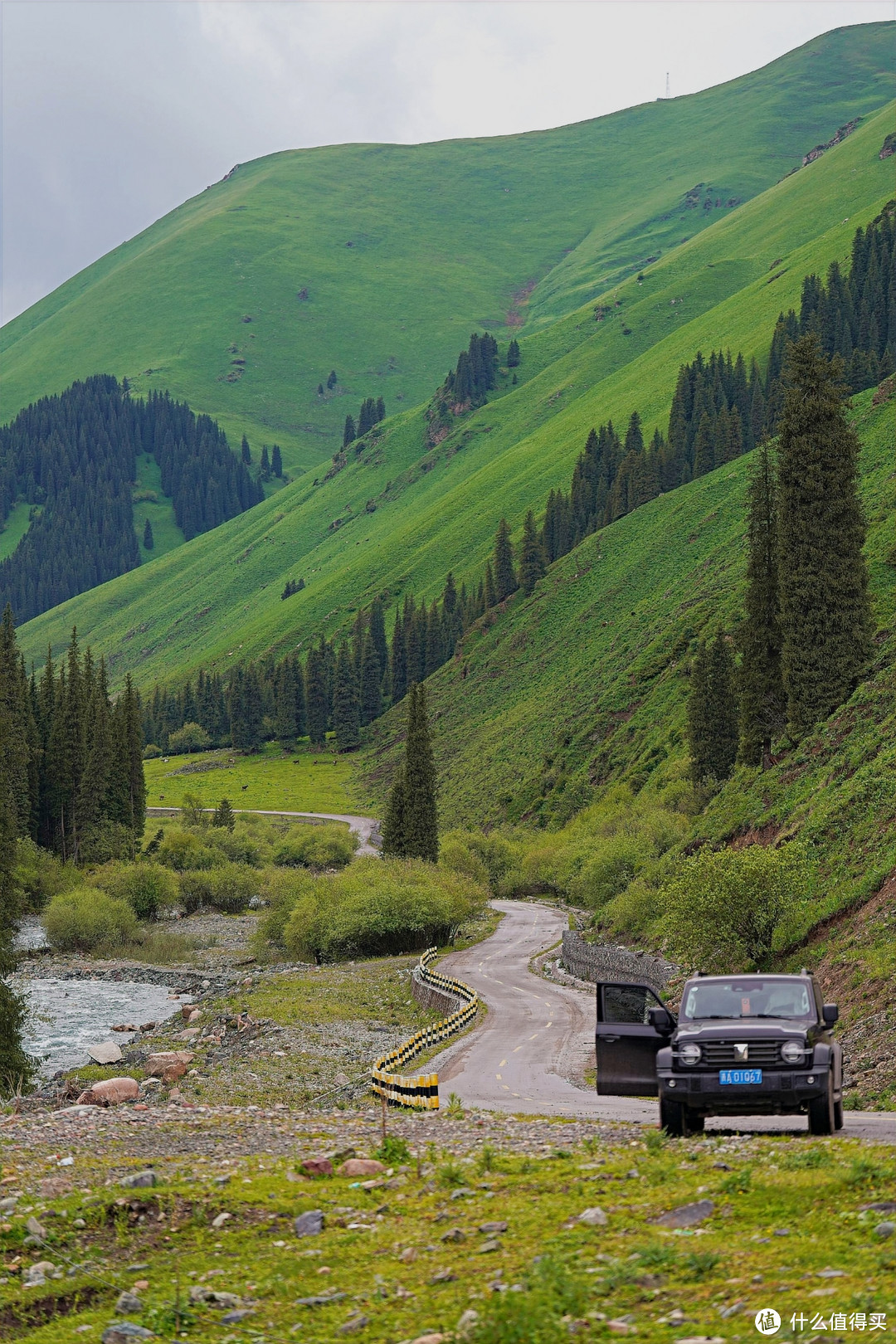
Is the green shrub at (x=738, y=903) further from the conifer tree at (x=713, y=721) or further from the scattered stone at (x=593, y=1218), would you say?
the conifer tree at (x=713, y=721)

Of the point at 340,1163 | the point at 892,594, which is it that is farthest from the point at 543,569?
the point at 340,1163

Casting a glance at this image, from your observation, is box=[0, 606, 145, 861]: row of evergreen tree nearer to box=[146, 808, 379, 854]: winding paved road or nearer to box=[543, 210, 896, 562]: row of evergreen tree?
box=[146, 808, 379, 854]: winding paved road

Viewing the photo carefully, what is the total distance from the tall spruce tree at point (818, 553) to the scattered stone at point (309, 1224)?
45827mm

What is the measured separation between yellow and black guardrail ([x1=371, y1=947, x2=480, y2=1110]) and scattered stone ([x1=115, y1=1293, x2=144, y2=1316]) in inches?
519

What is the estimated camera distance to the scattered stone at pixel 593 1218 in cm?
1266

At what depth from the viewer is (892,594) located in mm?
68250

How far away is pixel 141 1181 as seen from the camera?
632 inches

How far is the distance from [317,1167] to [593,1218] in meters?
5.15

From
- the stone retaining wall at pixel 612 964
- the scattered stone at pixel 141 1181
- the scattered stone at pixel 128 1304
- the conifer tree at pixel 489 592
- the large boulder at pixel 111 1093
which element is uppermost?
the conifer tree at pixel 489 592

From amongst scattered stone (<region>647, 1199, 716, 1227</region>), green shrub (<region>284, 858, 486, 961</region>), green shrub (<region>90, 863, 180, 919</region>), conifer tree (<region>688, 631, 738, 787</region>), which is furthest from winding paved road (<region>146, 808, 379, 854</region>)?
scattered stone (<region>647, 1199, 716, 1227</region>)

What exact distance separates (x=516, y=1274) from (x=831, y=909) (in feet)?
92.2

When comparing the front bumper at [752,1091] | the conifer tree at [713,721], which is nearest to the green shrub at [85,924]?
the conifer tree at [713,721]

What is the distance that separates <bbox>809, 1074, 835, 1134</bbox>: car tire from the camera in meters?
16.5

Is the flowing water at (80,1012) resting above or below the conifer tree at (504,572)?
below
